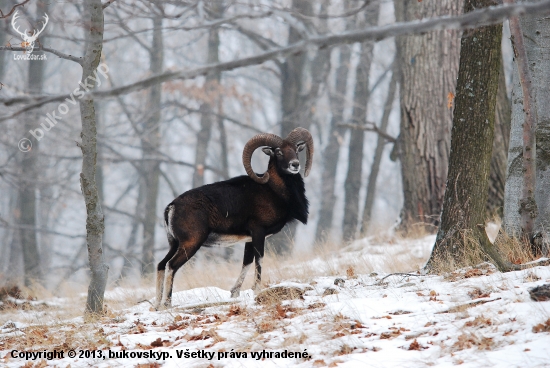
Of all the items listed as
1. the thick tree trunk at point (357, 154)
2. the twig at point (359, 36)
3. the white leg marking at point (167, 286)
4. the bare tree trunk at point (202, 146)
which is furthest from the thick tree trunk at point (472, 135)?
the bare tree trunk at point (202, 146)

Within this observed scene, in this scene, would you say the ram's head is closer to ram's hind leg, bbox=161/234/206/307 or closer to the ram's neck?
the ram's neck

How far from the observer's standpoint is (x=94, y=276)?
320 inches

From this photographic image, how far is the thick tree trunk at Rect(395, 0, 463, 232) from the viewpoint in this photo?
1259 cm

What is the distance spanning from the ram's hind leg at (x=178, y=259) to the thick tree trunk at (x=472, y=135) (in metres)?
3.14

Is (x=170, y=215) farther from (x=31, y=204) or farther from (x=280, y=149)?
(x=31, y=204)

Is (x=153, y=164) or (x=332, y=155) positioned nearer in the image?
(x=153, y=164)

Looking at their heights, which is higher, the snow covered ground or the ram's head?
the ram's head

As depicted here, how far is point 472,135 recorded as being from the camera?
24.1ft

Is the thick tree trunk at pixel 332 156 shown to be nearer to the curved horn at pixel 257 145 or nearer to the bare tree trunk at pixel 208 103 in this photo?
the bare tree trunk at pixel 208 103

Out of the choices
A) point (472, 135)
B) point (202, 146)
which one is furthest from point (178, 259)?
point (202, 146)

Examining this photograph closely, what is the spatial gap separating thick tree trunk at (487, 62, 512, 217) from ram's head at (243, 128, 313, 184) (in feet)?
14.0

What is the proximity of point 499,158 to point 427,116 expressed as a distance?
5.50 ft

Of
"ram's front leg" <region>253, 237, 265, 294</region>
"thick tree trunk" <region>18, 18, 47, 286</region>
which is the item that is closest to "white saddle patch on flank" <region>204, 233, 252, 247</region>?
"ram's front leg" <region>253, 237, 265, 294</region>

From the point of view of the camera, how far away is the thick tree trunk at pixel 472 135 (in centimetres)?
729
